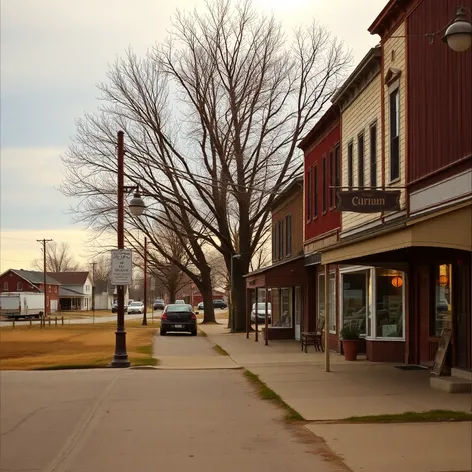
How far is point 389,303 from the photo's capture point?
19.8 metres

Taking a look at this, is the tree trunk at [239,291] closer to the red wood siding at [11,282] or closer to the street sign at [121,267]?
the street sign at [121,267]

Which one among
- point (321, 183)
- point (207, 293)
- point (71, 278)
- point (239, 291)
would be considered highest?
point (321, 183)

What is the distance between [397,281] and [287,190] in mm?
16041

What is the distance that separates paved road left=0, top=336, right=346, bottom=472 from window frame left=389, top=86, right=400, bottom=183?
5820 millimetres

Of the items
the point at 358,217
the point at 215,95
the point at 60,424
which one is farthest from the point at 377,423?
the point at 215,95

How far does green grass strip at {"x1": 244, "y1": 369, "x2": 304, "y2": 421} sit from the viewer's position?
1131 centimetres

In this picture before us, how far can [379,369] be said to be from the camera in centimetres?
1795

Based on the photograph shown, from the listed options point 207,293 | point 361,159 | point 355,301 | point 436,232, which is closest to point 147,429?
point 436,232

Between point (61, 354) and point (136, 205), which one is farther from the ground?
point (136, 205)

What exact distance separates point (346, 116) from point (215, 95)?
803 inches

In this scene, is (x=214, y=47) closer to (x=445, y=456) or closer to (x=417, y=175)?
(x=417, y=175)

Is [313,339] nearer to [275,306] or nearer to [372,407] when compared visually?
[372,407]

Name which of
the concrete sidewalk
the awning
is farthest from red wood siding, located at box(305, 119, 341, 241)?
the awning

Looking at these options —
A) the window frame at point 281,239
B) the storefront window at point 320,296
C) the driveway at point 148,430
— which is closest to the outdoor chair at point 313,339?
the storefront window at point 320,296
